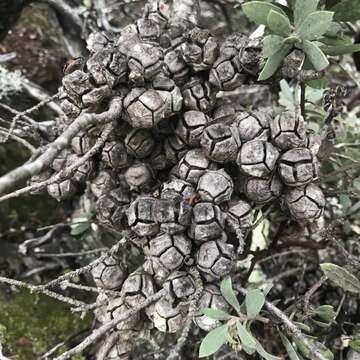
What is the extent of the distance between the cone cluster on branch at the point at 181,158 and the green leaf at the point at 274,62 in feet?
0.20

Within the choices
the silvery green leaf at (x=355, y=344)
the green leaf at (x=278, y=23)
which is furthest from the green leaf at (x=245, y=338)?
the green leaf at (x=278, y=23)

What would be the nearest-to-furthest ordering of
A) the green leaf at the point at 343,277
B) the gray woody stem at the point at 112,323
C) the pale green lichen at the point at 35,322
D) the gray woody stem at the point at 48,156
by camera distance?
the gray woody stem at the point at 48,156 < the gray woody stem at the point at 112,323 < the green leaf at the point at 343,277 < the pale green lichen at the point at 35,322

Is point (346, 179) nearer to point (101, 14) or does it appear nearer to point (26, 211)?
point (101, 14)

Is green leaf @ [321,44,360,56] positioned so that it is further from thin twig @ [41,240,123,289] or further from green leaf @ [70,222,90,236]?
green leaf @ [70,222,90,236]

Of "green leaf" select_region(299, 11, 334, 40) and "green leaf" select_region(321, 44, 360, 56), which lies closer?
"green leaf" select_region(299, 11, 334, 40)

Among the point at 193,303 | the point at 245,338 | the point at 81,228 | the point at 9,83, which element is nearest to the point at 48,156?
the point at 193,303

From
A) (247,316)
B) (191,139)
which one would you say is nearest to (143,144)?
(191,139)

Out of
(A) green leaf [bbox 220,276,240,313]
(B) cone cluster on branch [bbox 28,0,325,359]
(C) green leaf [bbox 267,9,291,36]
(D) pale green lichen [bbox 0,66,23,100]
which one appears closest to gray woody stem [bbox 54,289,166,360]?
(B) cone cluster on branch [bbox 28,0,325,359]

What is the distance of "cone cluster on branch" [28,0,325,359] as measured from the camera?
47.0 inches

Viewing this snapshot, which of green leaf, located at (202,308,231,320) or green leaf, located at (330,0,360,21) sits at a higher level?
green leaf, located at (330,0,360,21)

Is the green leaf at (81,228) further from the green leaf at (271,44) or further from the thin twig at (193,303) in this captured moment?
the green leaf at (271,44)

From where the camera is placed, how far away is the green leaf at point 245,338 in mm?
1126

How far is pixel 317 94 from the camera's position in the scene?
5.78 ft

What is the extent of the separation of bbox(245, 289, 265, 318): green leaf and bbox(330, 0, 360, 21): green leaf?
68cm
